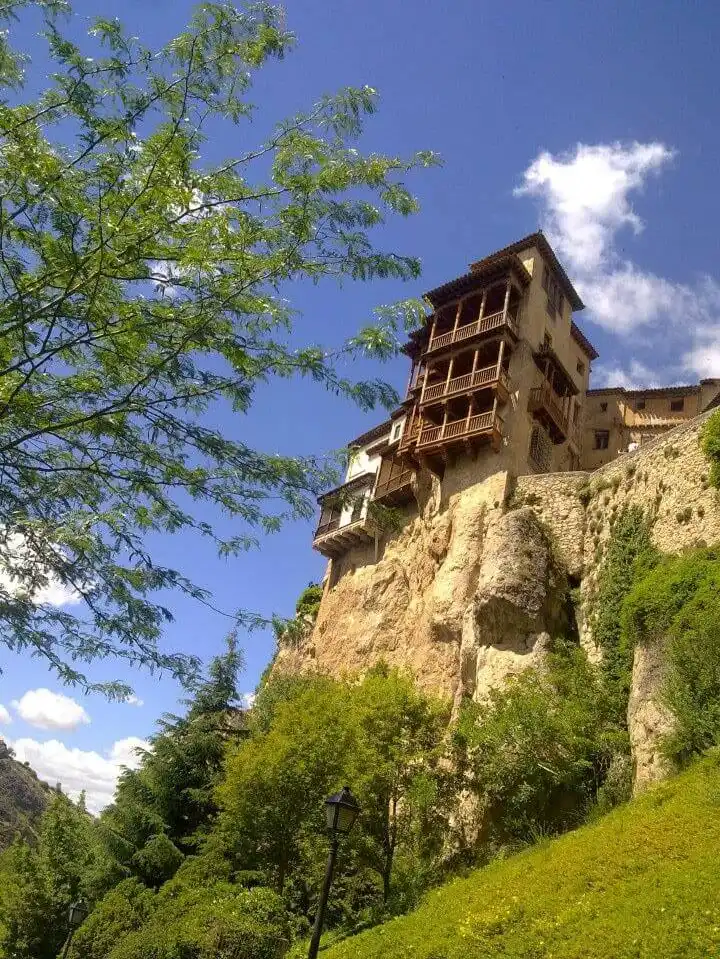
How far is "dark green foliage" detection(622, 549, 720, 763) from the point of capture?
13641mm

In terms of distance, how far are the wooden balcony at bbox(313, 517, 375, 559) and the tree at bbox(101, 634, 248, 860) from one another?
40.8 feet

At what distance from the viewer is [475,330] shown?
33688mm

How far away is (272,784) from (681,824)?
40.2ft

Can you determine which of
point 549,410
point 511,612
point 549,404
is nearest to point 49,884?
point 511,612

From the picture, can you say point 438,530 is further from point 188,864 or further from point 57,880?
point 57,880

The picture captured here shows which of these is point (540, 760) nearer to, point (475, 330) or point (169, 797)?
point (169, 797)

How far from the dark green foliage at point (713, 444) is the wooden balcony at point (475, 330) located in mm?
13041

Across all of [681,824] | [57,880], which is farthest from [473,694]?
[57,880]

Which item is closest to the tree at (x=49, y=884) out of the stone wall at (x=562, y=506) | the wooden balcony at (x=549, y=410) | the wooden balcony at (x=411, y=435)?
the stone wall at (x=562, y=506)

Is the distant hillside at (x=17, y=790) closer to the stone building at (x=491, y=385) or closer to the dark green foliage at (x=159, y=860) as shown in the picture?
the dark green foliage at (x=159, y=860)

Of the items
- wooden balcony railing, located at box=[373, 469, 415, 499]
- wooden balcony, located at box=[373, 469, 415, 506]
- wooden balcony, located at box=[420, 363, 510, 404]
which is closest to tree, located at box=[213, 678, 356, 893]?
wooden balcony, located at box=[373, 469, 415, 506]

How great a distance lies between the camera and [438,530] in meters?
31.1

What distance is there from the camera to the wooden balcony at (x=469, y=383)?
3130 centimetres

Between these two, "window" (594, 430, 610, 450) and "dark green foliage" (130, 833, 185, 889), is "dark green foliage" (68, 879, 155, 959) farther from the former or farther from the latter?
"window" (594, 430, 610, 450)
